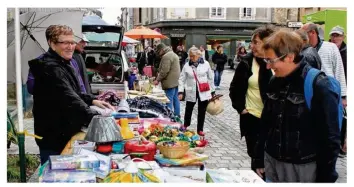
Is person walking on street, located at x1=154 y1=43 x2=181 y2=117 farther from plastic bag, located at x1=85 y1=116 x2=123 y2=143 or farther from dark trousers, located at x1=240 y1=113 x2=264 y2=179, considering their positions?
plastic bag, located at x1=85 y1=116 x2=123 y2=143

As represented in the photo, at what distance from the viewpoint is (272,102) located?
268cm

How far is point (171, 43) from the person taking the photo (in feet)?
103

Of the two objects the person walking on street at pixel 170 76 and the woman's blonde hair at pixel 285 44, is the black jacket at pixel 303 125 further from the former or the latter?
Result: the person walking on street at pixel 170 76

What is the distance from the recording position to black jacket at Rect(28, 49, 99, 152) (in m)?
3.16

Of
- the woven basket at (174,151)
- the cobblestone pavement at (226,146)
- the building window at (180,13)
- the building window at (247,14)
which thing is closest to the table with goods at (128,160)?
the woven basket at (174,151)

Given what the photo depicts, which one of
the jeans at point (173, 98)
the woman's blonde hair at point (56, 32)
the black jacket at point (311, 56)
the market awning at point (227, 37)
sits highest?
the market awning at point (227, 37)

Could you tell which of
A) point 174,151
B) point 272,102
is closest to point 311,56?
point 272,102

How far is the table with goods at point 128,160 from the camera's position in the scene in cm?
232

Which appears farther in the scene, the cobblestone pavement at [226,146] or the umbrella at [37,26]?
the cobblestone pavement at [226,146]

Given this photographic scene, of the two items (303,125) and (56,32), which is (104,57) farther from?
(303,125)

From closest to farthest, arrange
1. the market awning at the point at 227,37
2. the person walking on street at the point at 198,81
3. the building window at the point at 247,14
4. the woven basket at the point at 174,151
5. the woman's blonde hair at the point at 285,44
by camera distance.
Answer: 1. the woman's blonde hair at the point at 285,44
2. the woven basket at the point at 174,151
3. the person walking on street at the point at 198,81
4. the building window at the point at 247,14
5. the market awning at the point at 227,37

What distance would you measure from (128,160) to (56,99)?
0.85 metres

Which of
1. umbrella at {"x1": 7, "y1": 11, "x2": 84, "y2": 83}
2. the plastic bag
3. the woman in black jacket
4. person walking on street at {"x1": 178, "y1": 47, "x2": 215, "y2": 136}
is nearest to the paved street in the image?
person walking on street at {"x1": 178, "y1": 47, "x2": 215, "y2": 136}
